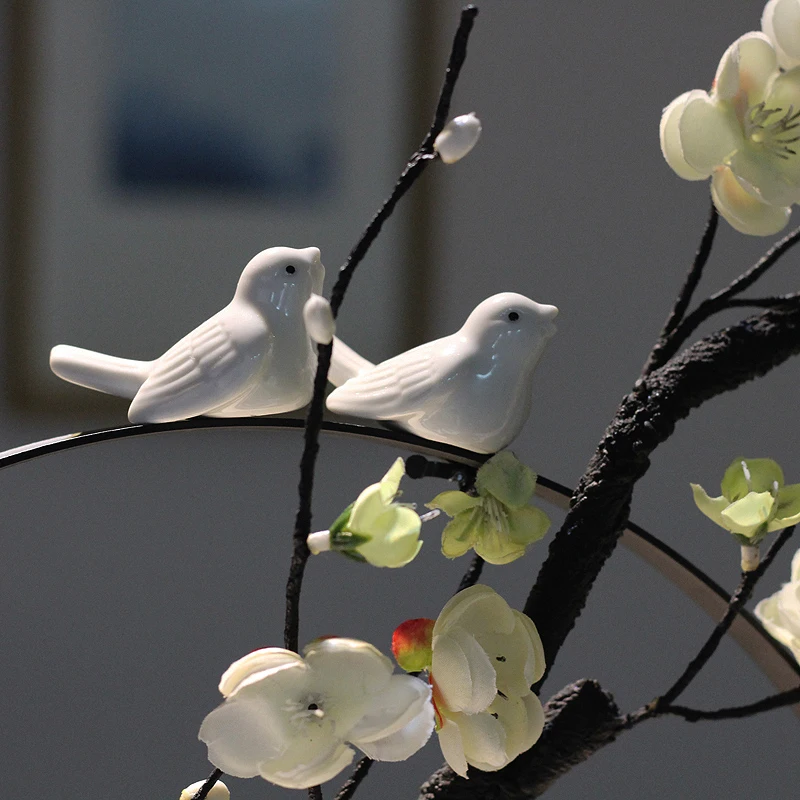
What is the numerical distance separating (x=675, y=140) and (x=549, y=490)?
11cm

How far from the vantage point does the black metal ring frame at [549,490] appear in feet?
0.87

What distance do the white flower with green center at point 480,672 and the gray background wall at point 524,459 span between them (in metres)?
0.51

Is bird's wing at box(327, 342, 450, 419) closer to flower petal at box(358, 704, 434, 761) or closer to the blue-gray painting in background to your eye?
flower petal at box(358, 704, 434, 761)

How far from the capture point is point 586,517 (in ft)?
0.90

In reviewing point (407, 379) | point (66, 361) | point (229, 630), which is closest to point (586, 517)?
point (407, 379)

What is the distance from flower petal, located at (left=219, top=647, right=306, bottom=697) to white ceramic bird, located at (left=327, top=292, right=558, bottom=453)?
0.08 m

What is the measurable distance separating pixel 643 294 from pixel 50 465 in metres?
0.52

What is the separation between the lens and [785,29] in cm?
27

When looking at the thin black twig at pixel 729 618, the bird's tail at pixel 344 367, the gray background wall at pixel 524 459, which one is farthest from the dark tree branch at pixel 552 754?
the gray background wall at pixel 524 459

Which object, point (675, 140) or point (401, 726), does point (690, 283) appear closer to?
point (675, 140)

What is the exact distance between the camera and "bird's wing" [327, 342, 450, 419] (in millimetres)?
275

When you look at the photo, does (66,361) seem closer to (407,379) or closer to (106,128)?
(407,379)

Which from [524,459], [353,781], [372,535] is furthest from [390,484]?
[524,459]

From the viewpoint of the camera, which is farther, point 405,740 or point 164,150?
point 164,150
